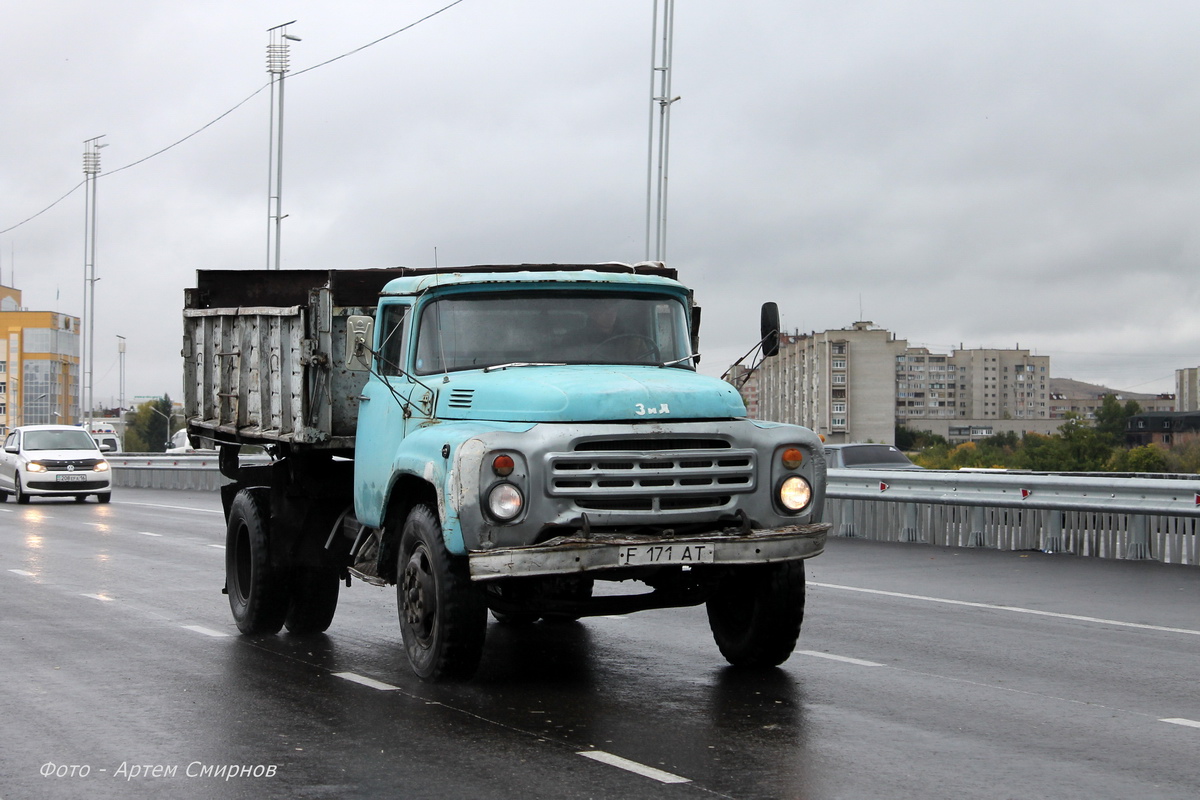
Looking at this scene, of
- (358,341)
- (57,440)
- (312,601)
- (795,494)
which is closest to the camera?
(795,494)

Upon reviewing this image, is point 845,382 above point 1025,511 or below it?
above

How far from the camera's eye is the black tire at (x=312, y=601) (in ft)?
34.8

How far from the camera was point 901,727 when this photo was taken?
717 cm

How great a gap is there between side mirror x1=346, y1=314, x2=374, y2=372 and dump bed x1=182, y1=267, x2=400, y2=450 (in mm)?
917

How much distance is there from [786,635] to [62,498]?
29.6 meters

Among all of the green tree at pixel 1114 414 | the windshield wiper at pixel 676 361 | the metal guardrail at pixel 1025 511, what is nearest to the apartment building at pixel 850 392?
the green tree at pixel 1114 414

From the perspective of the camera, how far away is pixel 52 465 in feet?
104

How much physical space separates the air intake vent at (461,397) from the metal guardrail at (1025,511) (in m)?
10.1

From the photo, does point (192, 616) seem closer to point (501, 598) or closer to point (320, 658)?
point (320, 658)

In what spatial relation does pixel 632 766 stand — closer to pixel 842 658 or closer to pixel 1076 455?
pixel 842 658

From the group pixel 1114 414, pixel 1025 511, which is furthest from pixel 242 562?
pixel 1114 414

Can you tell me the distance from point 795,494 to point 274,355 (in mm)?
4303

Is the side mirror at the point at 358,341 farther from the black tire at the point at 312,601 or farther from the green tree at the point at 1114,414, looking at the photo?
the green tree at the point at 1114,414

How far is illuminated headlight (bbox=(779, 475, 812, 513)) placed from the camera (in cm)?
804
